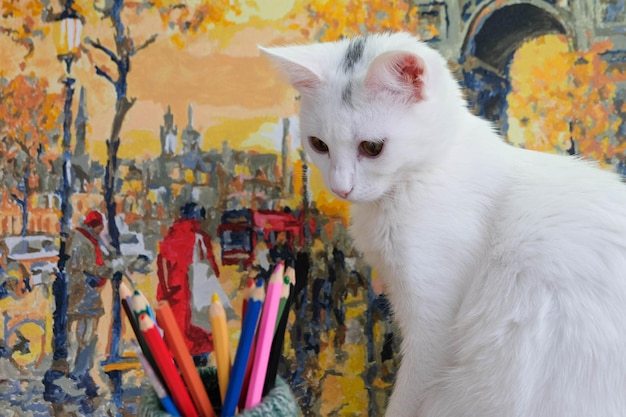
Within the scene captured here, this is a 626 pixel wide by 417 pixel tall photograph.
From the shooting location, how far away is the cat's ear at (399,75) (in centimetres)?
72

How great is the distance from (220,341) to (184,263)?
405 mm

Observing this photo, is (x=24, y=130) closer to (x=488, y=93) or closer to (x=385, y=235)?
(x=385, y=235)

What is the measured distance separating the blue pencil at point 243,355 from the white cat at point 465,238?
243 mm

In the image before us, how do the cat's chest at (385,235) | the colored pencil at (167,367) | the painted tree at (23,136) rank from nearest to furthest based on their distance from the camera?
the colored pencil at (167,367) → the cat's chest at (385,235) → the painted tree at (23,136)

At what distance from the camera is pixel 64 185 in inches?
38.2

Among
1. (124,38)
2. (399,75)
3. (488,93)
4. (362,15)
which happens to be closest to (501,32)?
(488,93)

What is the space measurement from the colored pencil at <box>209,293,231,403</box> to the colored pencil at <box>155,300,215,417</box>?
2 cm

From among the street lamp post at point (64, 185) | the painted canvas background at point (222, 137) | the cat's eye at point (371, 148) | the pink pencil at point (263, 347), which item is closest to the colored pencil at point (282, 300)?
the pink pencil at point (263, 347)

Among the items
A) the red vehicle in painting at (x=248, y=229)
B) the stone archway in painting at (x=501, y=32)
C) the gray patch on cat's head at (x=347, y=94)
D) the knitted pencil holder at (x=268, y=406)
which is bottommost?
the knitted pencil holder at (x=268, y=406)

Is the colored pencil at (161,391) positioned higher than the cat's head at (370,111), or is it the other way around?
the cat's head at (370,111)

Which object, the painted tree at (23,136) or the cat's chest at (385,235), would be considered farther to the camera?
the painted tree at (23,136)

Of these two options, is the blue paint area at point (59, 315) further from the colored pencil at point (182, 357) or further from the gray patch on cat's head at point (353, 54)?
the gray patch on cat's head at point (353, 54)

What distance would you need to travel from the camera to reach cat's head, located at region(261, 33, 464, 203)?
0.76 meters

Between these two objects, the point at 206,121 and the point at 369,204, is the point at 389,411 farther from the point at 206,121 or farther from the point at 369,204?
the point at 206,121
